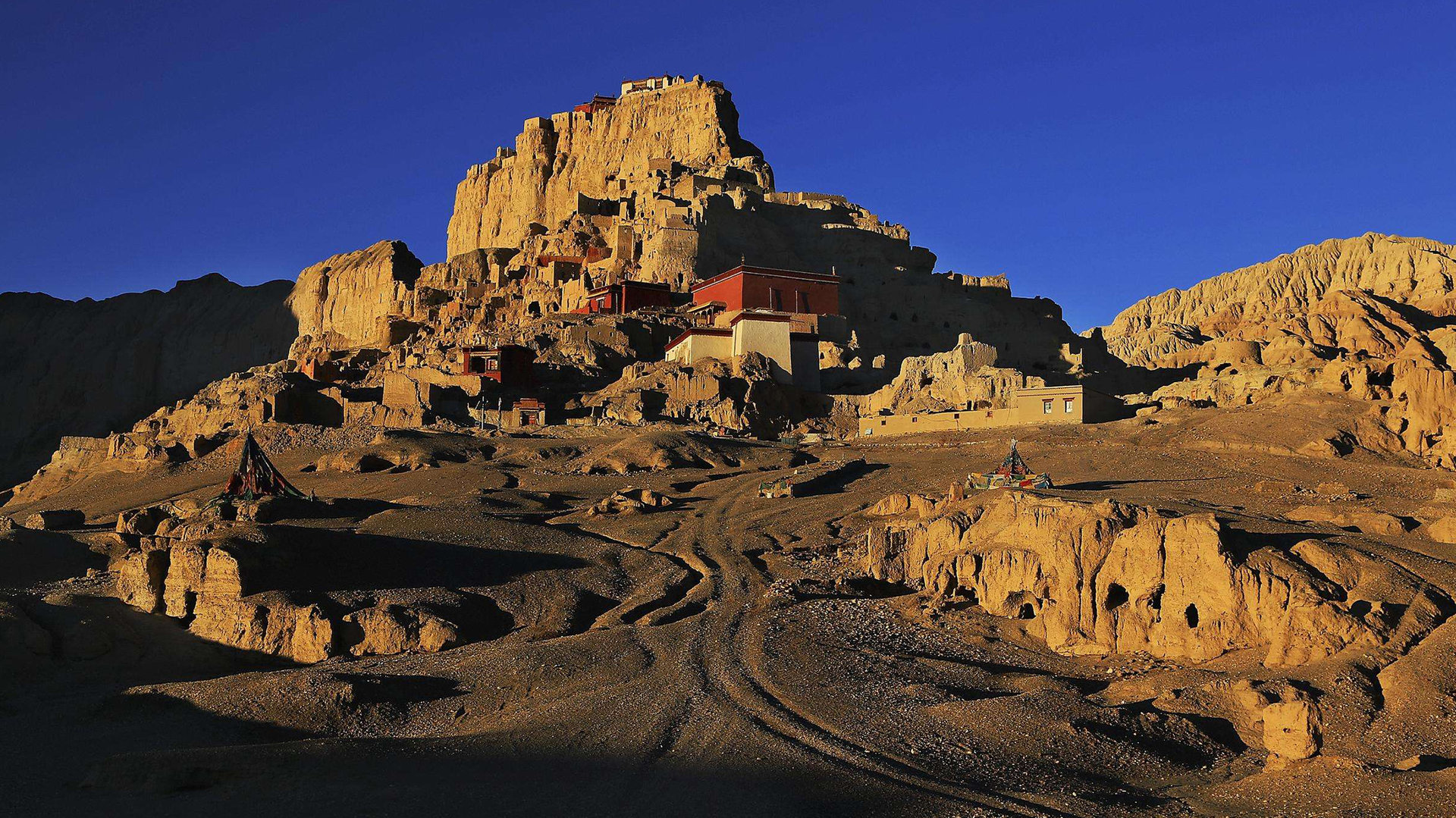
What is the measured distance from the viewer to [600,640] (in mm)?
21766

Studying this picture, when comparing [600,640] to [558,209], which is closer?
[600,640]

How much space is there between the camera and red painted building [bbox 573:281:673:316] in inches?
2655

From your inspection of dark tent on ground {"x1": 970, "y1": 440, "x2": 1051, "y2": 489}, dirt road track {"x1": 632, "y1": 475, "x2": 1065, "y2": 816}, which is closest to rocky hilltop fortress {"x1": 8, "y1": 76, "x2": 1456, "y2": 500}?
dark tent on ground {"x1": 970, "y1": 440, "x2": 1051, "y2": 489}

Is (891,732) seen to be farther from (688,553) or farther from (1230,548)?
(688,553)

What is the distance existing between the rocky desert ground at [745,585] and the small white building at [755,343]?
154 mm

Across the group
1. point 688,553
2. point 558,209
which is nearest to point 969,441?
point 688,553

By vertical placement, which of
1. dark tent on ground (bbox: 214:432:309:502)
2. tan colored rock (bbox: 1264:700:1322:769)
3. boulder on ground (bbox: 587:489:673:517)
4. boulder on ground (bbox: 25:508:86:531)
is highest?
dark tent on ground (bbox: 214:432:309:502)

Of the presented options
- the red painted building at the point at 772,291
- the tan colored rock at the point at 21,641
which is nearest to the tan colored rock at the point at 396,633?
the tan colored rock at the point at 21,641

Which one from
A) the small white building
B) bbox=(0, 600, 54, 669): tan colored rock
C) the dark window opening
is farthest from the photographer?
the small white building

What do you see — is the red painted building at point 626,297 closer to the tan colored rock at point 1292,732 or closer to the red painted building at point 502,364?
the red painted building at point 502,364

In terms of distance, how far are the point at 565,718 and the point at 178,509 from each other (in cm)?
2240

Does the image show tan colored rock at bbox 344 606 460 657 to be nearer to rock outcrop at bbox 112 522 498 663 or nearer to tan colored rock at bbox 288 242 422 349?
rock outcrop at bbox 112 522 498 663

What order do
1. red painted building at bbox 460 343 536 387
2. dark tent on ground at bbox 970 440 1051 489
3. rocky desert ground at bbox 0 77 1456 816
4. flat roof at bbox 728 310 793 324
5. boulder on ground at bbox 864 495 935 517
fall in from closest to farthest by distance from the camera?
rocky desert ground at bbox 0 77 1456 816
boulder on ground at bbox 864 495 935 517
dark tent on ground at bbox 970 440 1051 489
red painted building at bbox 460 343 536 387
flat roof at bbox 728 310 793 324

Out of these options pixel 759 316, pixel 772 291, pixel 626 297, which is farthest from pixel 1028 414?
pixel 626 297
